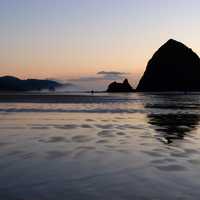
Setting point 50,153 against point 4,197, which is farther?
point 50,153

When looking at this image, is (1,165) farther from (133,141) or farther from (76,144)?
(133,141)

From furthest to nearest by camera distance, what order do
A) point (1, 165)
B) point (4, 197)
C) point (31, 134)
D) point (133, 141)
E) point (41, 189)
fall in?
point (31, 134)
point (133, 141)
point (1, 165)
point (41, 189)
point (4, 197)

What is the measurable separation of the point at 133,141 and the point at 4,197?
7983 mm

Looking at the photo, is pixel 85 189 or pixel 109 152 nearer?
pixel 85 189

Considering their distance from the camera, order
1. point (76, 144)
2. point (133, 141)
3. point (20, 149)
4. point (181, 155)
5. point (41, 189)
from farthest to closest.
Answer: point (133, 141), point (76, 144), point (20, 149), point (181, 155), point (41, 189)

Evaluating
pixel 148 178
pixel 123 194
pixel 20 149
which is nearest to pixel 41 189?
pixel 123 194

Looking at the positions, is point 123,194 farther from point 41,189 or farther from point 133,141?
point 133,141

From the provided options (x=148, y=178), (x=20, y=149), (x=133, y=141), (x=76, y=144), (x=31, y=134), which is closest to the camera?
(x=148, y=178)

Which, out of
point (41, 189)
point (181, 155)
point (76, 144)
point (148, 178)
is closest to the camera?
point (41, 189)

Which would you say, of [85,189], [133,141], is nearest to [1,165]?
[85,189]

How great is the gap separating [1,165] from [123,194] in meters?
3.61

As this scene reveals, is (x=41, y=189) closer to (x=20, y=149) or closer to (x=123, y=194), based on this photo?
(x=123, y=194)

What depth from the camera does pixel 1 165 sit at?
8.99 metres

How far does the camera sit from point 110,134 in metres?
16.1
